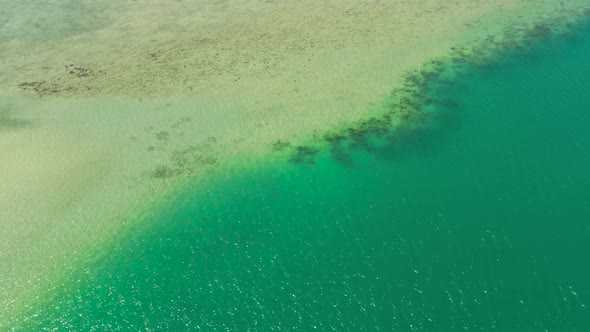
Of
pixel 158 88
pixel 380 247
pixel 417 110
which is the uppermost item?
pixel 158 88

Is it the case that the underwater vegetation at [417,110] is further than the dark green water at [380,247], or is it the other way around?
the underwater vegetation at [417,110]

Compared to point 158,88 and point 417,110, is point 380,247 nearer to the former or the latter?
point 417,110

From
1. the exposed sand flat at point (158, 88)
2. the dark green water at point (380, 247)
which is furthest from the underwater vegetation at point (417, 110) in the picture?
the exposed sand flat at point (158, 88)

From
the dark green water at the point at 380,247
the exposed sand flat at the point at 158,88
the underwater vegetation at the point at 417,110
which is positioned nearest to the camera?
the dark green water at the point at 380,247

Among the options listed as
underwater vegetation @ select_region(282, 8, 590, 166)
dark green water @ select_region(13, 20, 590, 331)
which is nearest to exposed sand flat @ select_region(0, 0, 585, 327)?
underwater vegetation @ select_region(282, 8, 590, 166)

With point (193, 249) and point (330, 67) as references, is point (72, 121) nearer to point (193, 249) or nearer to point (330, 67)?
point (193, 249)

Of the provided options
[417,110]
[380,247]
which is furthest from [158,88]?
[380,247]

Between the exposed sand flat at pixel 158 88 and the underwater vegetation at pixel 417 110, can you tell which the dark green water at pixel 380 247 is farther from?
the exposed sand flat at pixel 158 88
